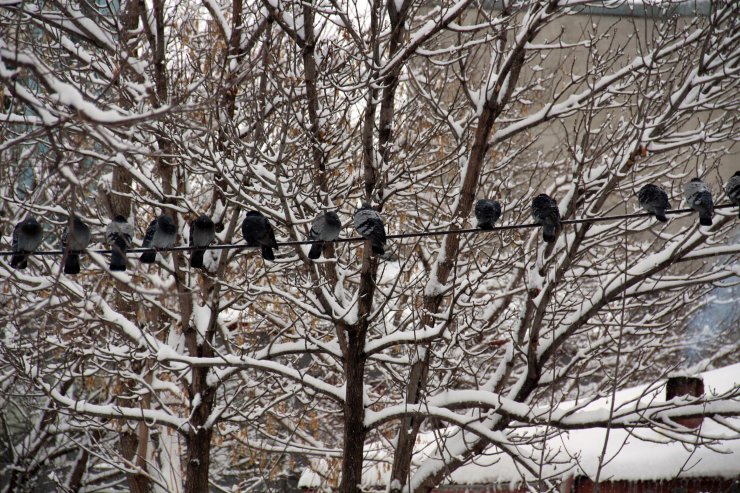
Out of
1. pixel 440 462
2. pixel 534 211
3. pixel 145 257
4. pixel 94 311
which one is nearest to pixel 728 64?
pixel 534 211

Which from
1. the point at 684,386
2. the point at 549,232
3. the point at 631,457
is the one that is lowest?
the point at 631,457

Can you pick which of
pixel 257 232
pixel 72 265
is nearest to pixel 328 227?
pixel 257 232

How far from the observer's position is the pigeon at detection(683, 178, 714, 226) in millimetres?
4789

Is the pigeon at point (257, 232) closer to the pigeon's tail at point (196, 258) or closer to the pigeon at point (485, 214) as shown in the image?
the pigeon's tail at point (196, 258)

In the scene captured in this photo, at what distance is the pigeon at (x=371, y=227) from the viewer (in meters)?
4.88

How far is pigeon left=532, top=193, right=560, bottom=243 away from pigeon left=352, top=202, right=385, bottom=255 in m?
1.00

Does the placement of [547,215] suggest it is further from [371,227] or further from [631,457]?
[631,457]

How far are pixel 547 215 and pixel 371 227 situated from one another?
1.12 meters

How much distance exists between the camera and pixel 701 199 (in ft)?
15.9

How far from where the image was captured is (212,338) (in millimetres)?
8492

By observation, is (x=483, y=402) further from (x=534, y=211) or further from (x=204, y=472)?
(x=204, y=472)

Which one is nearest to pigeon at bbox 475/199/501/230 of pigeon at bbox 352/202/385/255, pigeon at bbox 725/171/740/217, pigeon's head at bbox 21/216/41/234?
pigeon at bbox 352/202/385/255

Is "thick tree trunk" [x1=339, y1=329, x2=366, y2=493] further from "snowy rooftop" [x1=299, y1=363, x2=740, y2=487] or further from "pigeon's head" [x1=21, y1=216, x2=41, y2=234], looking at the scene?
"pigeon's head" [x1=21, y1=216, x2=41, y2=234]

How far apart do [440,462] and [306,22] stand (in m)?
4.17
